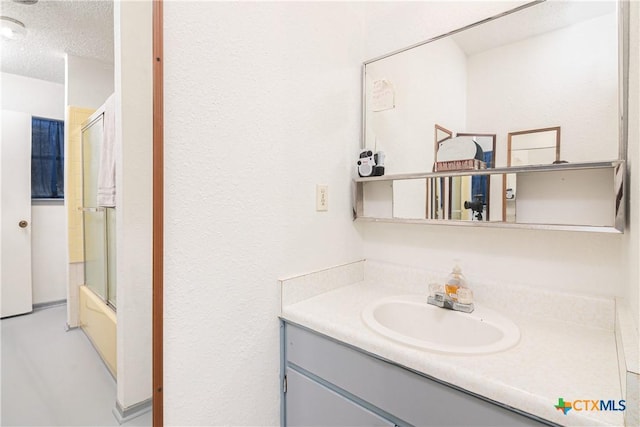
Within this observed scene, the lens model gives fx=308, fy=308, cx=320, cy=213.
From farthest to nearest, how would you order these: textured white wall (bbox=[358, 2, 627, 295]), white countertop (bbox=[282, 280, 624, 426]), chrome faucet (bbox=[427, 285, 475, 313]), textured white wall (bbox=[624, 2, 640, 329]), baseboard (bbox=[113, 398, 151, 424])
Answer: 1. chrome faucet (bbox=[427, 285, 475, 313])
2. textured white wall (bbox=[358, 2, 627, 295])
3. baseboard (bbox=[113, 398, 151, 424])
4. textured white wall (bbox=[624, 2, 640, 329])
5. white countertop (bbox=[282, 280, 624, 426])

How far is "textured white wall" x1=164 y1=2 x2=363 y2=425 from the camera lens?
0.90 meters

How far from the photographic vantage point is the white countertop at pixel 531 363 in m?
0.64

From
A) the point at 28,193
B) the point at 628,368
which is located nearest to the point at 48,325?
the point at 28,193

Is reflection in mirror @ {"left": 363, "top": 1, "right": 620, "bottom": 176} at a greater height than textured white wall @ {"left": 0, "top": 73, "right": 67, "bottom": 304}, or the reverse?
reflection in mirror @ {"left": 363, "top": 1, "right": 620, "bottom": 176}

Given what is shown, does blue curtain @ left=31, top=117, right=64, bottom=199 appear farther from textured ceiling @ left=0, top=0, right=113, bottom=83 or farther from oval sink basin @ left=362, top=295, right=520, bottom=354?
oval sink basin @ left=362, top=295, right=520, bottom=354

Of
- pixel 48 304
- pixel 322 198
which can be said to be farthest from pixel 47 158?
pixel 322 198

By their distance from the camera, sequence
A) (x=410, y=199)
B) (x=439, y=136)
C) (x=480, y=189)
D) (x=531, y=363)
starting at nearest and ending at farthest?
(x=531, y=363) → (x=480, y=189) → (x=439, y=136) → (x=410, y=199)

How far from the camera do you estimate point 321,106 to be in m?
1.31

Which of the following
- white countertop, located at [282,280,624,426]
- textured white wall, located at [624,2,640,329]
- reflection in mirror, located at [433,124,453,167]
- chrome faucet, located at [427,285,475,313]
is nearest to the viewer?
white countertop, located at [282,280,624,426]

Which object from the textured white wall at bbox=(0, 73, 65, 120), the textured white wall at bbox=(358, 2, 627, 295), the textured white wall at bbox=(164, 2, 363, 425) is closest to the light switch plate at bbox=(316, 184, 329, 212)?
the textured white wall at bbox=(164, 2, 363, 425)

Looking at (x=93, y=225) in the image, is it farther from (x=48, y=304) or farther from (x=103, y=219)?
(x=48, y=304)

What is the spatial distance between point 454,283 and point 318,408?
656mm

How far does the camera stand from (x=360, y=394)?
0.93 metres

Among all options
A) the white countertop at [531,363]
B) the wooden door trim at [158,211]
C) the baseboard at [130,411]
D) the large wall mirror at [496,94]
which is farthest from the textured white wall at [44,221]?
the large wall mirror at [496,94]
